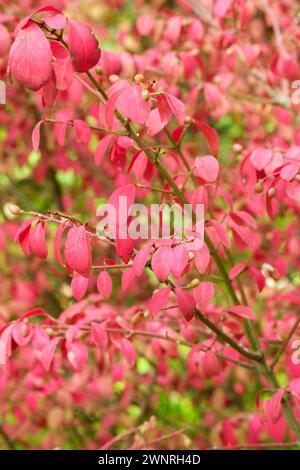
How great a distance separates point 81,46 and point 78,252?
1.05 feet

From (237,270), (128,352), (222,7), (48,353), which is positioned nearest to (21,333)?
(48,353)

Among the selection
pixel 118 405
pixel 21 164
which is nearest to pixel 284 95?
pixel 21 164

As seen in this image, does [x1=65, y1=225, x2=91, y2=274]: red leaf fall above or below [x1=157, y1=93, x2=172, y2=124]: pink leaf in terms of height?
below

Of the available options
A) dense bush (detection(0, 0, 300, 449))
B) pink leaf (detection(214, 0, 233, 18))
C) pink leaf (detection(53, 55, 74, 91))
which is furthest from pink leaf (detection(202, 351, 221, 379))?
pink leaf (detection(214, 0, 233, 18))

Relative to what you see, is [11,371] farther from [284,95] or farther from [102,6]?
[102,6]

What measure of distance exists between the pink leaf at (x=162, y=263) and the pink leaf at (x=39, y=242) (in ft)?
0.61

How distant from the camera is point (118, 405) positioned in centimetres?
237

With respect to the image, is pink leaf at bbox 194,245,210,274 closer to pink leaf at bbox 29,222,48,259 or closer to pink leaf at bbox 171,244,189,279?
pink leaf at bbox 171,244,189,279

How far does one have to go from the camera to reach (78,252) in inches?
41.5

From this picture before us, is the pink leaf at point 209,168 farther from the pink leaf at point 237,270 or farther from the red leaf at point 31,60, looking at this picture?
the red leaf at point 31,60

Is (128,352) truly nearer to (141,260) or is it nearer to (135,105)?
(141,260)

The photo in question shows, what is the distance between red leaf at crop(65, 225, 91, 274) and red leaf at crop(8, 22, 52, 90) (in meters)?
0.26

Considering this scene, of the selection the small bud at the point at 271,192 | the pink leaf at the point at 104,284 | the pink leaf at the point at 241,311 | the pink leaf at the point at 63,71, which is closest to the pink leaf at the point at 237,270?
the pink leaf at the point at 241,311

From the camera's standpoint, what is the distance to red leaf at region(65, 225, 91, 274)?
1050mm
